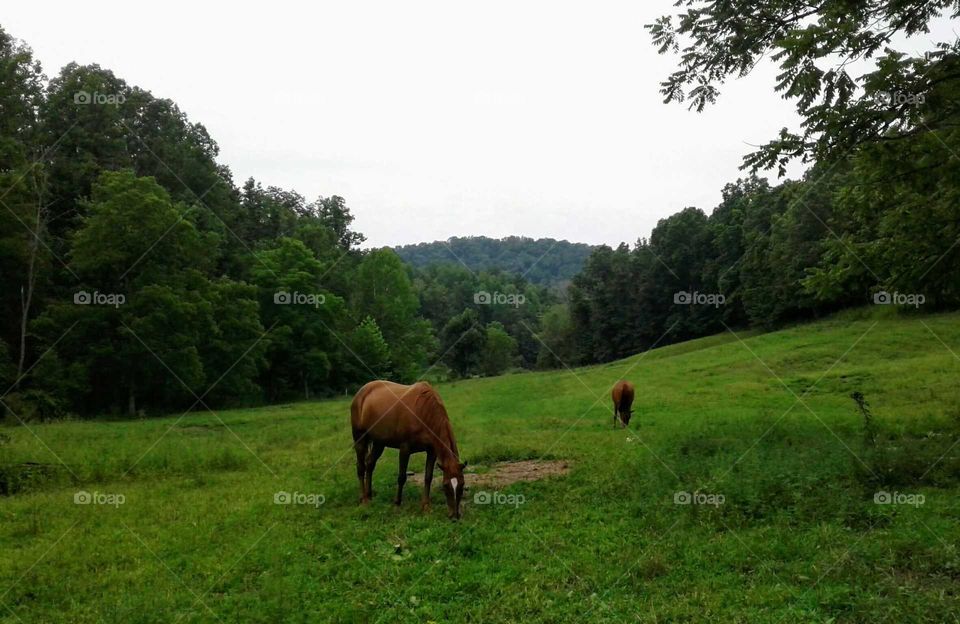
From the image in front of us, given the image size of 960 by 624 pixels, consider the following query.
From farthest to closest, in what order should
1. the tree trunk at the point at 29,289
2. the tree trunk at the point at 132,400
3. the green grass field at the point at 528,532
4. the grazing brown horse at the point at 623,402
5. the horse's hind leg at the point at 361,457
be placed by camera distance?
1. the tree trunk at the point at 132,400
2. the tree trunk at the point at 29,289
3. the grazing brown horse at the point at 623,402
4. the horse's hind leg at the point at 361,457
5. the green grass field at the point at 528,532

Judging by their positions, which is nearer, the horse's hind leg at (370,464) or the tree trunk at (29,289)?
the horse's hind leg at (370,464)

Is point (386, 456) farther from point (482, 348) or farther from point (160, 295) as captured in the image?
point (482, 348)

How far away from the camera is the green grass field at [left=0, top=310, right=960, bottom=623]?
6953mm

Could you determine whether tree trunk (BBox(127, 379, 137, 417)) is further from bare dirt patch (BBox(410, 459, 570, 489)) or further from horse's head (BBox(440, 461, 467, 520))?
horse's head (BBox(440, 461, 467, 520))

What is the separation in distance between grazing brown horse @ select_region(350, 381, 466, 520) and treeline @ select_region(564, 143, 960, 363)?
20.5 ft

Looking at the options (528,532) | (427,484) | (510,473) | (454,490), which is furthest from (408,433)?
(510,473)

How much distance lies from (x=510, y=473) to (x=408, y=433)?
142 inches

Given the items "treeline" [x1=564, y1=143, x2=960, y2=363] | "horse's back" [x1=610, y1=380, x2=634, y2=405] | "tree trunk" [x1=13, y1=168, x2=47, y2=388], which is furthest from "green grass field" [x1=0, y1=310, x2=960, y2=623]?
"tree trunk" [x1=13, y1=168, x2=47, y2=388]

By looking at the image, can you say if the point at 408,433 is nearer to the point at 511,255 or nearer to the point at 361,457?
the point at 361,457

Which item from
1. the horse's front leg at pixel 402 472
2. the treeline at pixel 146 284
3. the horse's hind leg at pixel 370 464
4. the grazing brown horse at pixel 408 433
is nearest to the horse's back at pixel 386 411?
the grazing brown horse at pixel 408 433

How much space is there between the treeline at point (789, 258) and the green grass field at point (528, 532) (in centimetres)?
350

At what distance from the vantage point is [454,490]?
1034 cm

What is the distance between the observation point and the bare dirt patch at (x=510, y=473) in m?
13.2

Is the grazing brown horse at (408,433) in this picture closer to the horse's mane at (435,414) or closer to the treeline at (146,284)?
the horse's mane at (435,414)
